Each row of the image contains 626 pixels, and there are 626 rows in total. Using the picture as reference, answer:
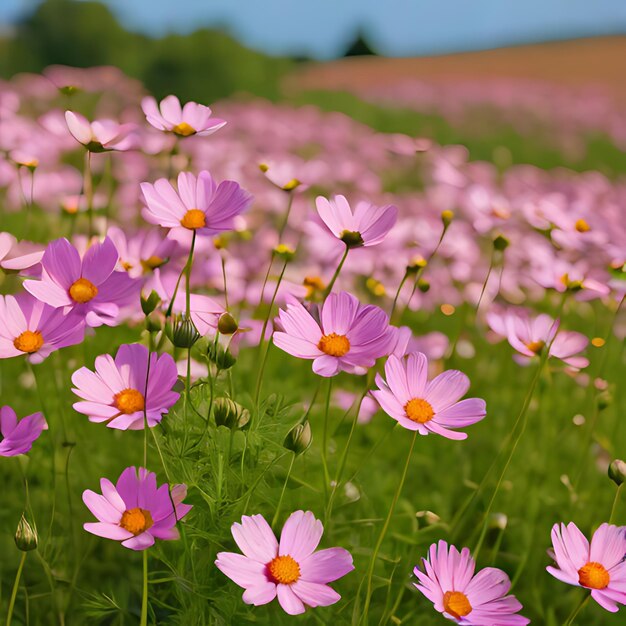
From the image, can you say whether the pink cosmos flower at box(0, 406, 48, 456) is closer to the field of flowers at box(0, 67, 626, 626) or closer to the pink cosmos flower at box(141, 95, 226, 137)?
the field of flowers at box(0, 67, 626, 626)

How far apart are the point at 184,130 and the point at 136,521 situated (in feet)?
1.82

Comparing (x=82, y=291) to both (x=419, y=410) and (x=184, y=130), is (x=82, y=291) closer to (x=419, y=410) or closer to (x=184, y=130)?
(x=184, y=130)

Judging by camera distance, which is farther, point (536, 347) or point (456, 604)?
point (536, 347)

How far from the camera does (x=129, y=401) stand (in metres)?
0.87

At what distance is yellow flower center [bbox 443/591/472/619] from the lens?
0.84m

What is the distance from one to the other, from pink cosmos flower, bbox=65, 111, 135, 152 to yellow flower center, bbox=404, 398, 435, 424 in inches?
22.9

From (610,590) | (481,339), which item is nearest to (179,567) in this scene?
(610,590)

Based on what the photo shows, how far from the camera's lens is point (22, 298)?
0.98 metres

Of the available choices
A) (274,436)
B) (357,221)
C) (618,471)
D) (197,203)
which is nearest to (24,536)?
(274,436)

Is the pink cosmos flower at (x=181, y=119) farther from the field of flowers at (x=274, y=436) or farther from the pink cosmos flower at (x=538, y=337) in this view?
the pink cosmos flower at (x=538, y=337)

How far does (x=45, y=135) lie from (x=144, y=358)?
2.54 m

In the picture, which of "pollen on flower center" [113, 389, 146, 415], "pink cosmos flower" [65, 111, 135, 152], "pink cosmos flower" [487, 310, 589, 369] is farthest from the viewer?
"pink cosmos flower" [487, 310, 589, 369]

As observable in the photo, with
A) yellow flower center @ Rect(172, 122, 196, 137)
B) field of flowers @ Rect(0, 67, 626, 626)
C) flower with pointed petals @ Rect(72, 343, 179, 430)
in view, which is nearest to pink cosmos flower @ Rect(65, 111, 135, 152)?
field of flowers @ Rect(0, 67, 626, 626)

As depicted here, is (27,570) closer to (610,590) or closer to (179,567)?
(179,567)
